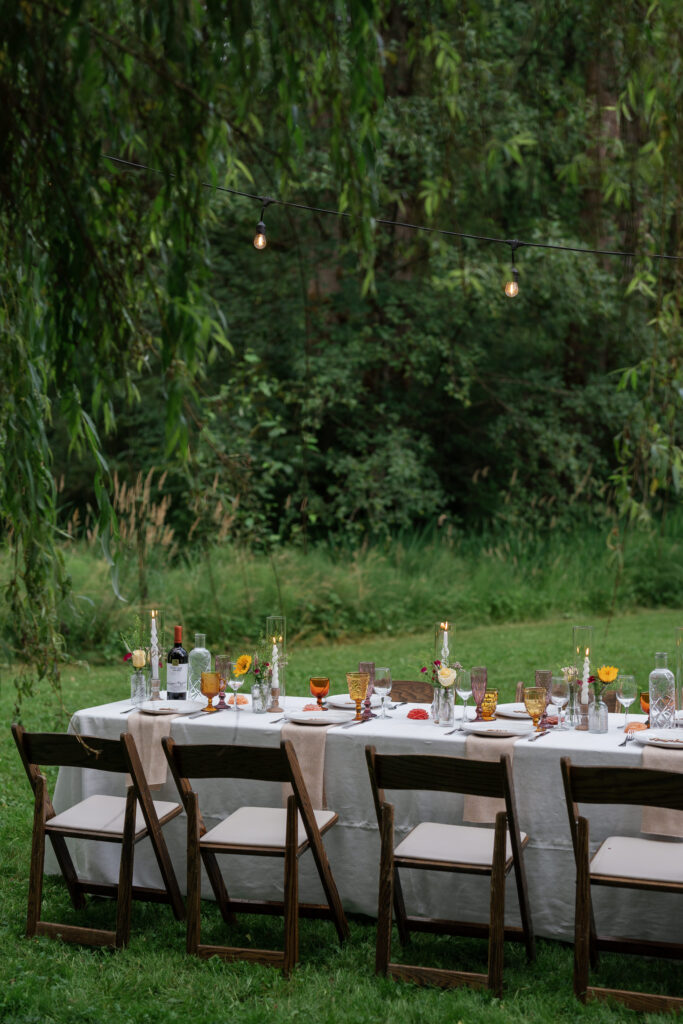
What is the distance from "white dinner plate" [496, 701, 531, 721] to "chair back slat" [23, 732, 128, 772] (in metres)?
1.63

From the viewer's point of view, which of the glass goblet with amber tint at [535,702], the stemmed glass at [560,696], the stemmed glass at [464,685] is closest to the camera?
the glass goblet with amber tint at [535,702]

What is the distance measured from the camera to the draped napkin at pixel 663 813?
13.4 ft

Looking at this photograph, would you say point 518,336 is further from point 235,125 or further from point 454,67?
point 235,125

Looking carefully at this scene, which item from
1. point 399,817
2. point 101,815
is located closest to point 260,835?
point 399,817

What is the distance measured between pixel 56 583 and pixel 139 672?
1.99 metres

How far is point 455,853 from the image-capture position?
398cm

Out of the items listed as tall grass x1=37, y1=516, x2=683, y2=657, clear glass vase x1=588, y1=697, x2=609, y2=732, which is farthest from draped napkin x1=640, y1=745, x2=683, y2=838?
tall grass x1=37, y1=516, x2=683, y2=657

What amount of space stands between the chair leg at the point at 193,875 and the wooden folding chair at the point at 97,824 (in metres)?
0.22

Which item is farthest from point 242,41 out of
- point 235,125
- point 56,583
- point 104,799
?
point 104,799

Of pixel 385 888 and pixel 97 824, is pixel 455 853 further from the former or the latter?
pixel 97 824

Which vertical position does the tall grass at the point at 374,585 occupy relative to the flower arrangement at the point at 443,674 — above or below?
below

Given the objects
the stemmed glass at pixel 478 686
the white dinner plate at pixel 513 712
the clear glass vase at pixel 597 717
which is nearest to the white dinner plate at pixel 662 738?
the clear glass vase at pixel 597 717

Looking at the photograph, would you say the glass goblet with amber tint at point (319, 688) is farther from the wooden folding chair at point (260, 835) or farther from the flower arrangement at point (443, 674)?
the wooden folding chair at point (260, 835)

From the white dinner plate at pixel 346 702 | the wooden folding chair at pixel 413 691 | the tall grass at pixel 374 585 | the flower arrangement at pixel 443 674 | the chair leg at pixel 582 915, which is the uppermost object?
the flower arrangement at pixel 443 674
